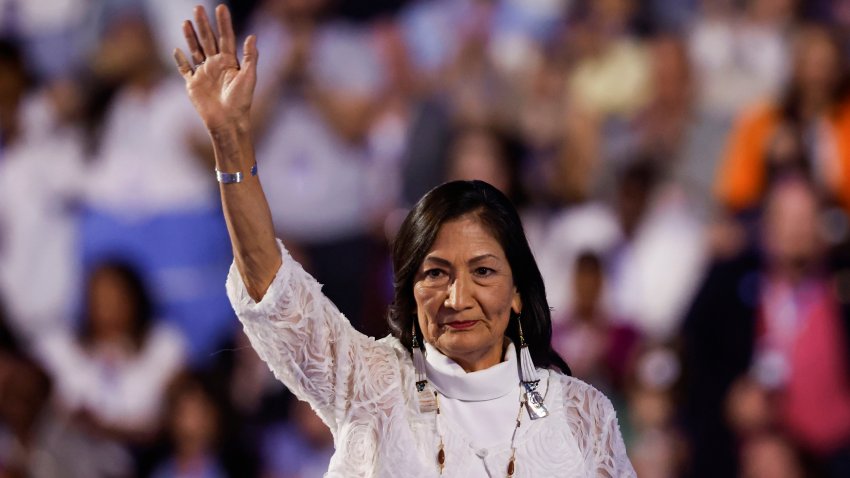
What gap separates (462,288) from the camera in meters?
2.53

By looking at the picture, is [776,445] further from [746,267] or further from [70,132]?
[70,132]

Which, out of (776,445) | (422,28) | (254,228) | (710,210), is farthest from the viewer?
(422,28)

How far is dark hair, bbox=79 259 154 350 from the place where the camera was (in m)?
6.61

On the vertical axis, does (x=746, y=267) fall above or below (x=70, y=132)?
below

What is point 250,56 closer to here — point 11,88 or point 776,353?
point 776,353

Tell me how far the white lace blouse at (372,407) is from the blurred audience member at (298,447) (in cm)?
358

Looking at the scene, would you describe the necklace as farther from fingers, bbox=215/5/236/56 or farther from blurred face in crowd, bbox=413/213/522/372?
fingers, bbox=215/5/236/56

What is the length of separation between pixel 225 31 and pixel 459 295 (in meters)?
0.67

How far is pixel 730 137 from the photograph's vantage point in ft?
21.1

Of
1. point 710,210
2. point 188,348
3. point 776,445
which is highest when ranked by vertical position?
point 710,210

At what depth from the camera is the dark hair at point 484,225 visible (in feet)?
8.43

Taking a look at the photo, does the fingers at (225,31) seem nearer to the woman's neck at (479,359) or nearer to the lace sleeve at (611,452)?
the woman's neck at (479,359)

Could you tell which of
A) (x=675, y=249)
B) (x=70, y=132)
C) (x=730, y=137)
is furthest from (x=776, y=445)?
(x=70, y=132)

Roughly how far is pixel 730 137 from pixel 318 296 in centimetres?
436
